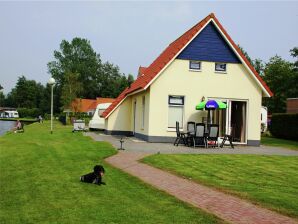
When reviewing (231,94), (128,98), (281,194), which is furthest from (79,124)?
(281,194)

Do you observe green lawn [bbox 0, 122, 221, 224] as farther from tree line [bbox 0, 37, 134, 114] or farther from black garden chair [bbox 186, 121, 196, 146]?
tree line [bbox 0, 37, 134, 114]

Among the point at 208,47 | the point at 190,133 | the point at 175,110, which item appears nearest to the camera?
the point at 190,133

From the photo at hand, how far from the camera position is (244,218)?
6953 mm

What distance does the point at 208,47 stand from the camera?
73.9 feet

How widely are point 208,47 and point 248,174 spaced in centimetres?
1209

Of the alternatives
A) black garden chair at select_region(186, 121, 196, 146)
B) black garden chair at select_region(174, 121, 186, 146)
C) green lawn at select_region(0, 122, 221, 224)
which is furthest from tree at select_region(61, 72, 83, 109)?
green lawn at select_region(0, 122, 221, 224)

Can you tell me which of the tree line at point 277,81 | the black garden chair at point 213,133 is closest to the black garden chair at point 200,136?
the black garden chair at point 213,133

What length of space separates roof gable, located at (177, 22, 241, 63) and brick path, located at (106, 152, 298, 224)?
11.0 metres

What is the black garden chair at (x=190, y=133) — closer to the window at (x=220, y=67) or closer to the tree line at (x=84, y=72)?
the window at (x=220, y=67)

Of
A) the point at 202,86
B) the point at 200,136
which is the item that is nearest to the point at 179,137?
the point at 200,136

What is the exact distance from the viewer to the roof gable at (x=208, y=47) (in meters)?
22.4

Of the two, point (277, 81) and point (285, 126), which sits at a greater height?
point (277, 81)

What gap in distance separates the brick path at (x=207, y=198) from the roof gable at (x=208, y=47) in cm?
1100

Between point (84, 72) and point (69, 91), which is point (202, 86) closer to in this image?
point (69, 91)
